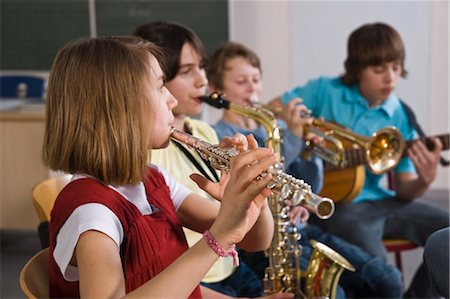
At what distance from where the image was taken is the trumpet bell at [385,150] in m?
2.49

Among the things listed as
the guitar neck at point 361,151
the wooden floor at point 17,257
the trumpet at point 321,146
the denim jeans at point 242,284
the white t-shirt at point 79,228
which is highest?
the white t-shirt at point 79,228

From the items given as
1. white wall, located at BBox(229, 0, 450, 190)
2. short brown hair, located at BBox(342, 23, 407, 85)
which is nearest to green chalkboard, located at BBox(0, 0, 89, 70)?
white wall, located at BBox(229, 0, 450, 190)

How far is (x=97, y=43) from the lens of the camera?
1.31 m

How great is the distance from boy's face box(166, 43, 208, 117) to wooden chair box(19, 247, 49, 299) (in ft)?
2.23

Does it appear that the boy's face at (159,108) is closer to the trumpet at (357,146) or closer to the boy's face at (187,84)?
the boy's face at (187,84)

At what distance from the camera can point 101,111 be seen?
4.15ft

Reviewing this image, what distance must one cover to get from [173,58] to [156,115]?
647 millimetres

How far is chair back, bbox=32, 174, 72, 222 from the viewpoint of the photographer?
185 centimetres

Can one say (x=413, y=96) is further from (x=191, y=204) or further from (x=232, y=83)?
(x=191, y=204)

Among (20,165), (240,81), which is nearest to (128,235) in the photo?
(240,81)

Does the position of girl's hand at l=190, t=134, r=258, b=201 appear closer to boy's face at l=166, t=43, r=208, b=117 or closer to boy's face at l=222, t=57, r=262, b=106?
boy's face at l=166, t=43, r=208, b=117

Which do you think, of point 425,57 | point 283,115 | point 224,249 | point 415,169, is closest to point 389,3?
point 425,57

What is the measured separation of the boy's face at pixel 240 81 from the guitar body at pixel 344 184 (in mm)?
479

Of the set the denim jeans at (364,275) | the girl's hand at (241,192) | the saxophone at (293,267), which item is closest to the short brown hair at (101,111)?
→ the girl's hand at (241,192)
